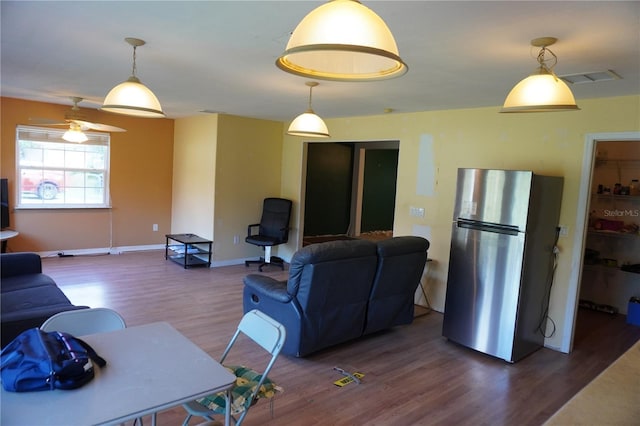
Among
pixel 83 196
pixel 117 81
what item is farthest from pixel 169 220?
pixel 117 81

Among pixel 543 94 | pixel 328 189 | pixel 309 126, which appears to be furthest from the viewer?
pixel 328 189

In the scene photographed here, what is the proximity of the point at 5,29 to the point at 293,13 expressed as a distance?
203 cm

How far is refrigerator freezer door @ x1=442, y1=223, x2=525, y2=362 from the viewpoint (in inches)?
141

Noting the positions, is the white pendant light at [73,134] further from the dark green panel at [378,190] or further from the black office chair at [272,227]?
the dark green panel at [378,190]

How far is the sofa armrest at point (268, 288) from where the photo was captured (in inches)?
134

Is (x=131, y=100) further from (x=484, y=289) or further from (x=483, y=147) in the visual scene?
(x=483, y=147)

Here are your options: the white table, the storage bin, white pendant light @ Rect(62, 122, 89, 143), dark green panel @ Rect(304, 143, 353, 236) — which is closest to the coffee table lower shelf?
white pendant light @ Rect(62, 122, 89, 143)

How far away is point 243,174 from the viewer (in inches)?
267

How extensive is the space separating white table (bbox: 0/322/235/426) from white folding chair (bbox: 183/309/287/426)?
0.22 metres

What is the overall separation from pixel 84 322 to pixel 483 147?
409 centimetres

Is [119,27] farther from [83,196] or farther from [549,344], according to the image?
[83,196]

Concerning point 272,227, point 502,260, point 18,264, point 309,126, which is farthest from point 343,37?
point 272,227

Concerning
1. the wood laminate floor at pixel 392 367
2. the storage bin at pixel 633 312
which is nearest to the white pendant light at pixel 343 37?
the wood laminate floor at pixel 392 367

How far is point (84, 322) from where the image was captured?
2.16 metres
